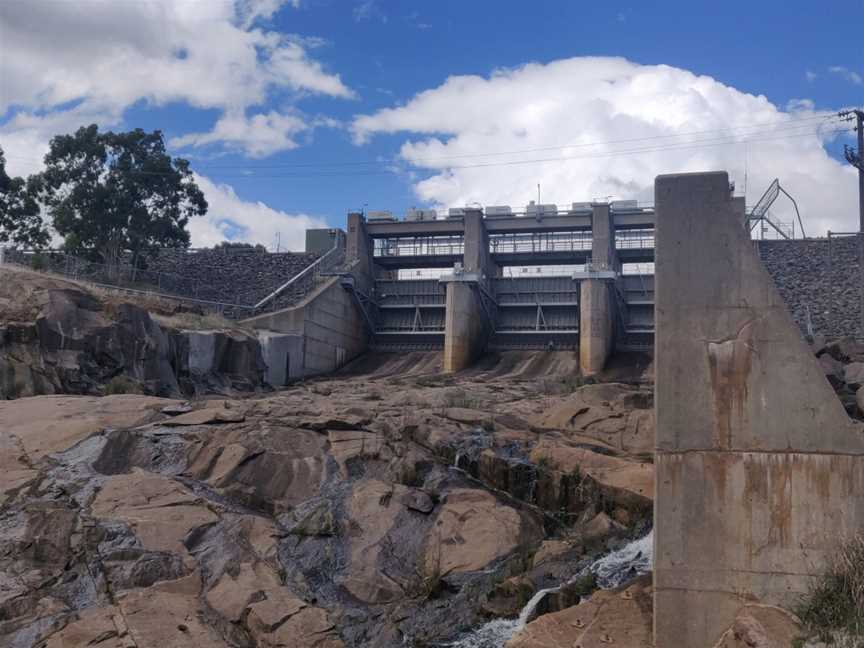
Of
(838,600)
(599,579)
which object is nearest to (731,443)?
(838,600)

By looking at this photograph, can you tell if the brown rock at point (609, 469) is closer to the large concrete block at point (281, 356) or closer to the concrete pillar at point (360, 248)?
the large concrete block at point (281, 356)

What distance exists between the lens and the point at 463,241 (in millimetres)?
40844

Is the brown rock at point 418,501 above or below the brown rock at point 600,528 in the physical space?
above

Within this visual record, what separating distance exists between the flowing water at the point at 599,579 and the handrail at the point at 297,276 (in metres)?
27.5

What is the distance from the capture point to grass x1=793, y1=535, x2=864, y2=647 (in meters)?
7.75

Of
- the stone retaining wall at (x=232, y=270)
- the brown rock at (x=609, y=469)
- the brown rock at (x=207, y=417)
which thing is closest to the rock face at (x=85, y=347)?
the brown rock at (x=207, y=417)

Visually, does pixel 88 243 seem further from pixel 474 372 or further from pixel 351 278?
pixel 474 372

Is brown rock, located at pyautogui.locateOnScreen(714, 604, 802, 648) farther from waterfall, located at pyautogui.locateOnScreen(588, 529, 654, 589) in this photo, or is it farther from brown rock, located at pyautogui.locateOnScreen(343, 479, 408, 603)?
brown rock, located at pyautogui.locateOnScreen(343, 479, 408, 603)

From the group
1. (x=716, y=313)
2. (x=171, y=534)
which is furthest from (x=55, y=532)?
(x=716, y=313)

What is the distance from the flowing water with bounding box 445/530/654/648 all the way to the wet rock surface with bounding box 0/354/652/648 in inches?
6.4

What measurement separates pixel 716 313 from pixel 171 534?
28.5ft

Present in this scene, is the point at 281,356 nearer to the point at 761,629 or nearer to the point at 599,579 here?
the point at 599,579

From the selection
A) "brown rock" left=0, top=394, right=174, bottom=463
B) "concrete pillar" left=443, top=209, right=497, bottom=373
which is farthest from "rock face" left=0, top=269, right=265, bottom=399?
"concrete pillar" left=443, top=209, right=497, bottom=373

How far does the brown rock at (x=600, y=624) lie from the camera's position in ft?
30.6
